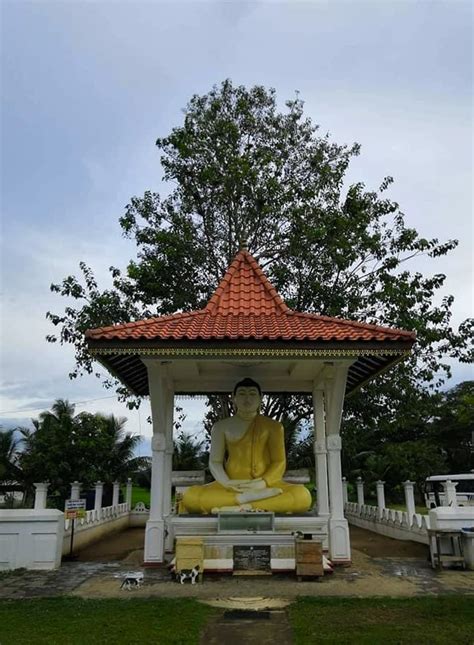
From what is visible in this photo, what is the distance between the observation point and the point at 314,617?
18.3 ft

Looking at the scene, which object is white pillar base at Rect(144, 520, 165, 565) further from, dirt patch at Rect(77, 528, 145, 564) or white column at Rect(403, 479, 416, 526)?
white column at Rect(403, 479, 416, 526)

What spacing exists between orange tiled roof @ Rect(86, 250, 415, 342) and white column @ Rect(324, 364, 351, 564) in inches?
38.4

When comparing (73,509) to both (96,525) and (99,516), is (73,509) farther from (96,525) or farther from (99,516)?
(99,516)

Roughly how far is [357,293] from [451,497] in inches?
226

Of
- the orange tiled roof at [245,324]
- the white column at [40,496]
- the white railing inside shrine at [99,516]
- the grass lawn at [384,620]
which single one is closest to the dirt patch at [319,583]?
the grass lawn at [384,620]

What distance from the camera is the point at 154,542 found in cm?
879

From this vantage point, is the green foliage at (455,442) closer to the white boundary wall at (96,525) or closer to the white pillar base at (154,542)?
the white boundary wall at (96,525)

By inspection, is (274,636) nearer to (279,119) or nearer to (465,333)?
(465,333)

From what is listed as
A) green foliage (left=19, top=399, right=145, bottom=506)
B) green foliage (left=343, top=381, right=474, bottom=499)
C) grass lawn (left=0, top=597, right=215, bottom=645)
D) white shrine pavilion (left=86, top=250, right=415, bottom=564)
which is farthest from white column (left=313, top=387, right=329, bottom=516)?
green foliage (left=19, top=399, right=145, bottom=506)

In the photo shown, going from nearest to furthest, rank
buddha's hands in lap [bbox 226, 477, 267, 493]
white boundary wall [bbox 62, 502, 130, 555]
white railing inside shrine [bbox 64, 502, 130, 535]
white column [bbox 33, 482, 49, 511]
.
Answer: buddha's hands in lap [bbox 226, 477, 267, 493] → white column [bbox 33, 482, 49, 511] → white boundary wall [bbox 62, 502, 130, 555] → white railing inside shrine [bbox 64, 502, 130, 535]

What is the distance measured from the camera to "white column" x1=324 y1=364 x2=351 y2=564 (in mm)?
8784

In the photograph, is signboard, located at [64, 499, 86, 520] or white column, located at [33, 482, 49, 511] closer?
white column, located at [33, 482, 49, 511]

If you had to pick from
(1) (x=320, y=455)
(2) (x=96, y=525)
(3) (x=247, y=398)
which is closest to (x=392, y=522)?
(1) (x=320, y=455)

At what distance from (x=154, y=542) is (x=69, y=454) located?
15.0 m
